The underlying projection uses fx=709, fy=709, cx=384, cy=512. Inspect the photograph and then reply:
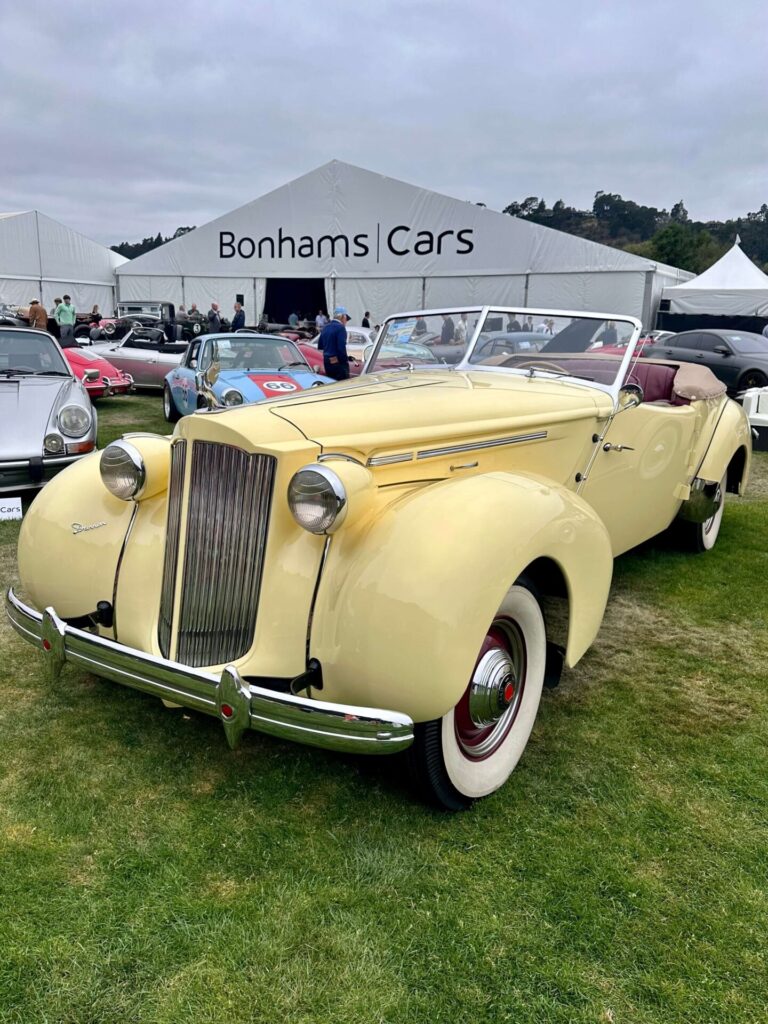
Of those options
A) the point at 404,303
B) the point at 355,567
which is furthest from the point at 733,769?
the point at 404,303

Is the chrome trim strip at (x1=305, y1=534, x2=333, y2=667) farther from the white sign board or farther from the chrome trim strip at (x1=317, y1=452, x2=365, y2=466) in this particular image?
the white sign board

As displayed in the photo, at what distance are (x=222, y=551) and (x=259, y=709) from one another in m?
0.62

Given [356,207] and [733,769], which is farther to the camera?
[356,207]

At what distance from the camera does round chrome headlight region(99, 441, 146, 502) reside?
287 cm

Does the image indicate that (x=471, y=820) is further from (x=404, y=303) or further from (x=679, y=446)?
(x=404, y=303)

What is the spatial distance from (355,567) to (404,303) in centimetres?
2353

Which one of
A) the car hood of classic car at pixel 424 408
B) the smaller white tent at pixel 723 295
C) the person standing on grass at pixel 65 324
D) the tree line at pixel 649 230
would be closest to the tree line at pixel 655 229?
the tree line at pixel 649 230

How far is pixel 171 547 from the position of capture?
8.79ft

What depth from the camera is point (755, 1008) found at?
1833 mm

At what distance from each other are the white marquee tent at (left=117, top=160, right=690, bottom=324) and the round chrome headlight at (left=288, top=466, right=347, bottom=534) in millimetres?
21965

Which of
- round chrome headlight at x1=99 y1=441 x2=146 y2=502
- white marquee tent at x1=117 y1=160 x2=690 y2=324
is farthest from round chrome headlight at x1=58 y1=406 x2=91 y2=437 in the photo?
white marquee tent at x1=117 y1=160 x2=690 y2=324

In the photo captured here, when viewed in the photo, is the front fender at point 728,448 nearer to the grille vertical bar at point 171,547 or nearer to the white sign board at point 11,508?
the grille vertical bar at point 171,547

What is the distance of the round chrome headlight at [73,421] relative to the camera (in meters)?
6.18

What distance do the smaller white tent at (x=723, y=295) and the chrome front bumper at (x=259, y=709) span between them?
25040 millimetres
